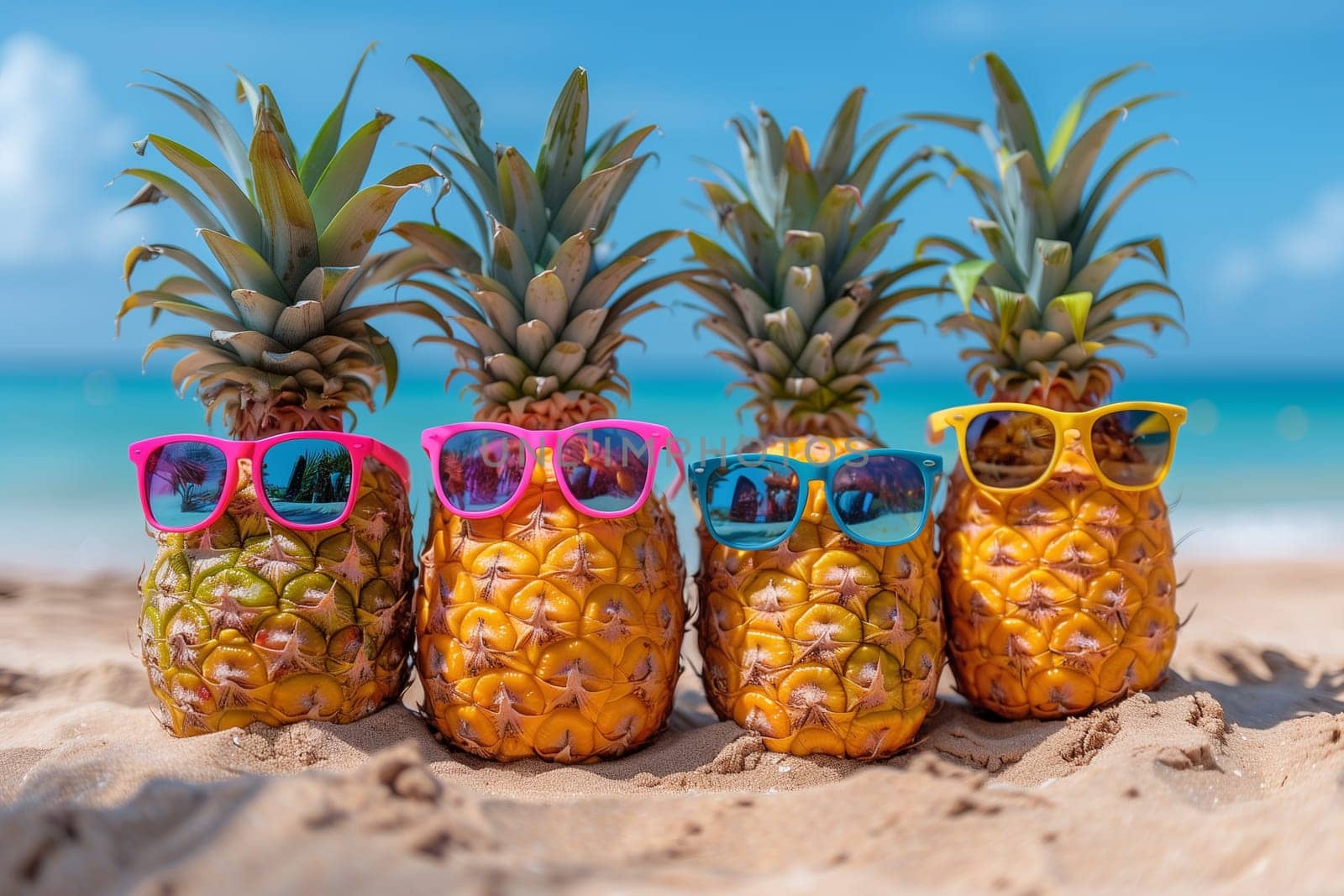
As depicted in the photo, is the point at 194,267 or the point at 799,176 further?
the point at 799,176

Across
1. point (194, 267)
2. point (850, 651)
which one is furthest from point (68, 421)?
point (850, 651)

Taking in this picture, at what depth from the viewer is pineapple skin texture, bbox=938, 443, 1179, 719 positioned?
350 cm

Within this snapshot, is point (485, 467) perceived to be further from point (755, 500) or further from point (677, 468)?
point (755, 500)

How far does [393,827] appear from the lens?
6.21 ft

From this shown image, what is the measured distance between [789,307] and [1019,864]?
227 cm

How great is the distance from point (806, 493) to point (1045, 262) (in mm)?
1448

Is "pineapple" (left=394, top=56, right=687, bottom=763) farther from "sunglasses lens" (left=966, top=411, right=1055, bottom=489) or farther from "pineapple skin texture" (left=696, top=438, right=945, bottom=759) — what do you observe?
"sunglasses lens" (left=966, top=411, right=1055, bottom=489)

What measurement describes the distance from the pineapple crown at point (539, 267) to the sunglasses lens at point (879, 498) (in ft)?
2.95

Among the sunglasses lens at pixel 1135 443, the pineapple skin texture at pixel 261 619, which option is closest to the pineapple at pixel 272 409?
the pineapple skin texture at pixel 261 619

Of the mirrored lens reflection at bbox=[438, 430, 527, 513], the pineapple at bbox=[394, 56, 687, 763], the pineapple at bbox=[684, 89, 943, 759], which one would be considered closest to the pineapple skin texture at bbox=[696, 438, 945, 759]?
the pineapple at bbox=[684, 89, 943, 759]

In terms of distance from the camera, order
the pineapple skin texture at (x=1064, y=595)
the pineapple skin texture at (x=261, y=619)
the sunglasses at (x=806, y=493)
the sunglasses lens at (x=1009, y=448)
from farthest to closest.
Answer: the sunglasses lens at (x=1009, y=448) < the pineapple skin texture at (x=1064, y=595) < the sunglasses at (x=806, y=493) < the pineapple skin texture at (x=261, y=619)

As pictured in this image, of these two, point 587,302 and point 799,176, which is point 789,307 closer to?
point 799,176

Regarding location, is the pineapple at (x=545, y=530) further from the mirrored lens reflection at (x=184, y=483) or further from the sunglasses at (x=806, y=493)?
the mirrored lens reflection at (x=184, y=483)

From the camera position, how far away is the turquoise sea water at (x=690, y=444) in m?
11.3
